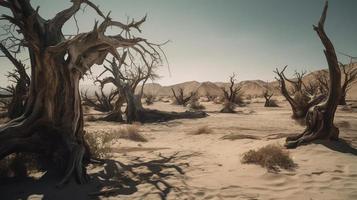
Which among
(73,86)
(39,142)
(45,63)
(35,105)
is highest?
(45,63)

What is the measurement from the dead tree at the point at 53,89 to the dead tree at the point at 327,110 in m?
4.51

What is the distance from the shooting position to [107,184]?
539cm

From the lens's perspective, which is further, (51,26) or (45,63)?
(51,26)

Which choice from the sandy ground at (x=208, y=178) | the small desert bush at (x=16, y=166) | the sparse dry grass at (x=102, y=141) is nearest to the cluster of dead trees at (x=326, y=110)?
the sandy ground at (x=208, y=178)

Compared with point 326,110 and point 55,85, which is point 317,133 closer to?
point 326,110

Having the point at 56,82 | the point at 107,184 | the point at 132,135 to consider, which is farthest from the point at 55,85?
the point at 132,135

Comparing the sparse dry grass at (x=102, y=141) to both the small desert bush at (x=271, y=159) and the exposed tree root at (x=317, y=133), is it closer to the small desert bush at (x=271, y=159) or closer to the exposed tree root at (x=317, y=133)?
the small desert bush at (x=271, y=159)

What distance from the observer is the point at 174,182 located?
542 cm

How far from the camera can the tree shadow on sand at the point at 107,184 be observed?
4895mm

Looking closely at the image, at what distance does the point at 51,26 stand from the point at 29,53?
73 cm

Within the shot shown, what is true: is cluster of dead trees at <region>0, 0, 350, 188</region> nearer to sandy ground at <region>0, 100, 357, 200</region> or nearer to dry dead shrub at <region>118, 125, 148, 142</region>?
sandy ground at <region>0, 100, 357, 200</region>

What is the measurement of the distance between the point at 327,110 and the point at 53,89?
6399 millimetres

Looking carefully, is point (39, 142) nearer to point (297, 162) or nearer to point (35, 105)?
point (35, 105)

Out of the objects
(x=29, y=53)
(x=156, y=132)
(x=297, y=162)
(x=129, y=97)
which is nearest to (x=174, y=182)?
(x=297, y=162)
